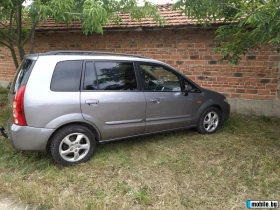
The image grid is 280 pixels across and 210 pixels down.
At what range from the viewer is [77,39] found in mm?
8180

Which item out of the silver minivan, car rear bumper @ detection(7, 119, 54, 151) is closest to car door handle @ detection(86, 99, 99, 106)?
the silver minivan

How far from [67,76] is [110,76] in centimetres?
68

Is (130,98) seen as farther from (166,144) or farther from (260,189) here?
(260,189)

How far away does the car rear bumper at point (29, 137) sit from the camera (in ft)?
10.5

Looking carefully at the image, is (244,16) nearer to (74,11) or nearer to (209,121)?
(209,121)

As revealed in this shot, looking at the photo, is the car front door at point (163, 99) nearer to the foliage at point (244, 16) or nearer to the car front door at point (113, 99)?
the car front door at point (113, 99)

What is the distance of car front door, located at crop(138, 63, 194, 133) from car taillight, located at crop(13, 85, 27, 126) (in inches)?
74.5

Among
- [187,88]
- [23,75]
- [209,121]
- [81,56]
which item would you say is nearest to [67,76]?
[81,56]

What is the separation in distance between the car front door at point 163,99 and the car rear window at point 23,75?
1728 mm

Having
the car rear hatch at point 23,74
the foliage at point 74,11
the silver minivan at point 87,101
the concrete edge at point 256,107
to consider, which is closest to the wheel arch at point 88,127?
the silver minivan at point 87,101

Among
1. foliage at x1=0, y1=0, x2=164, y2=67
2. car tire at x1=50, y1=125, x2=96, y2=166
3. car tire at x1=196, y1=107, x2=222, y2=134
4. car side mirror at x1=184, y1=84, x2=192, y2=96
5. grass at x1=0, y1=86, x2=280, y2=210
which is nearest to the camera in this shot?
grass at x1=0, y1=86, x2=280, y2=210

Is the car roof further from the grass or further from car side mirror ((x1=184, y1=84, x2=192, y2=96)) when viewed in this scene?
the grass

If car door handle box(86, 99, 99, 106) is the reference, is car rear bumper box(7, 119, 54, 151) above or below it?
below

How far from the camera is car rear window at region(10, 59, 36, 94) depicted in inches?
129
